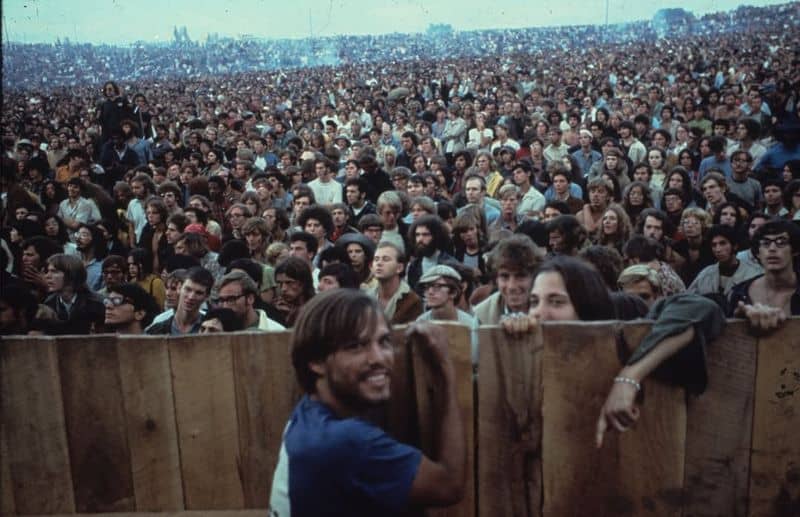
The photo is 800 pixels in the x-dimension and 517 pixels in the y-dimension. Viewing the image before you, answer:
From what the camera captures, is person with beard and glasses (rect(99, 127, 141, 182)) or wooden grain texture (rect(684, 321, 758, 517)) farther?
person with beard and glasses (rect(99, 127, 141, 182))

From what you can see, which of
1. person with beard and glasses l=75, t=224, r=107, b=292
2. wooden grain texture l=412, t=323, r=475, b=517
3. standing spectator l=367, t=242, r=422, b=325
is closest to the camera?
wooden grain texture l=412, t=323, r=475, b=517

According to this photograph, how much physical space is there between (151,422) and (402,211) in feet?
18.0

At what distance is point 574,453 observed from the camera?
2109 millimetres

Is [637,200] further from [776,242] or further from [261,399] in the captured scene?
[261,399]

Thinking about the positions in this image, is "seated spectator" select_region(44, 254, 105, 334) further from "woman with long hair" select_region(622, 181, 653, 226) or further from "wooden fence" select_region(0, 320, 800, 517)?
"woman with long hair" select_region(622, 181, 653, 226)

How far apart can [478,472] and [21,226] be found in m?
7.06

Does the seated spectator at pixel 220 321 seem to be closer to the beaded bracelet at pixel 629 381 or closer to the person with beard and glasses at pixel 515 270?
the person with beard and glasses at pixel 515 270

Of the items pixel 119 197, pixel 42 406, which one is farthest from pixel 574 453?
pixel 119 197

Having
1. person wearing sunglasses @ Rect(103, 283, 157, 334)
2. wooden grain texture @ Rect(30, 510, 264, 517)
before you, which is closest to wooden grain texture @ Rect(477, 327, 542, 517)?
wooden grain texture @ Rect(30, 510, 264, 517)

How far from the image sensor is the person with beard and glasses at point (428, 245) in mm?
6059

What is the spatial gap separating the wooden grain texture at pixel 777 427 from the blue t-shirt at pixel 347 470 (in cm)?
112

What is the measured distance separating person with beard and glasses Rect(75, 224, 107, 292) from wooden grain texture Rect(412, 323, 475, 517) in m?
5.58

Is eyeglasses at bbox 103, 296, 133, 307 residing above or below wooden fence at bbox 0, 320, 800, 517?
below

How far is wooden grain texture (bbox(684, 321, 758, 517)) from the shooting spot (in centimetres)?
204
